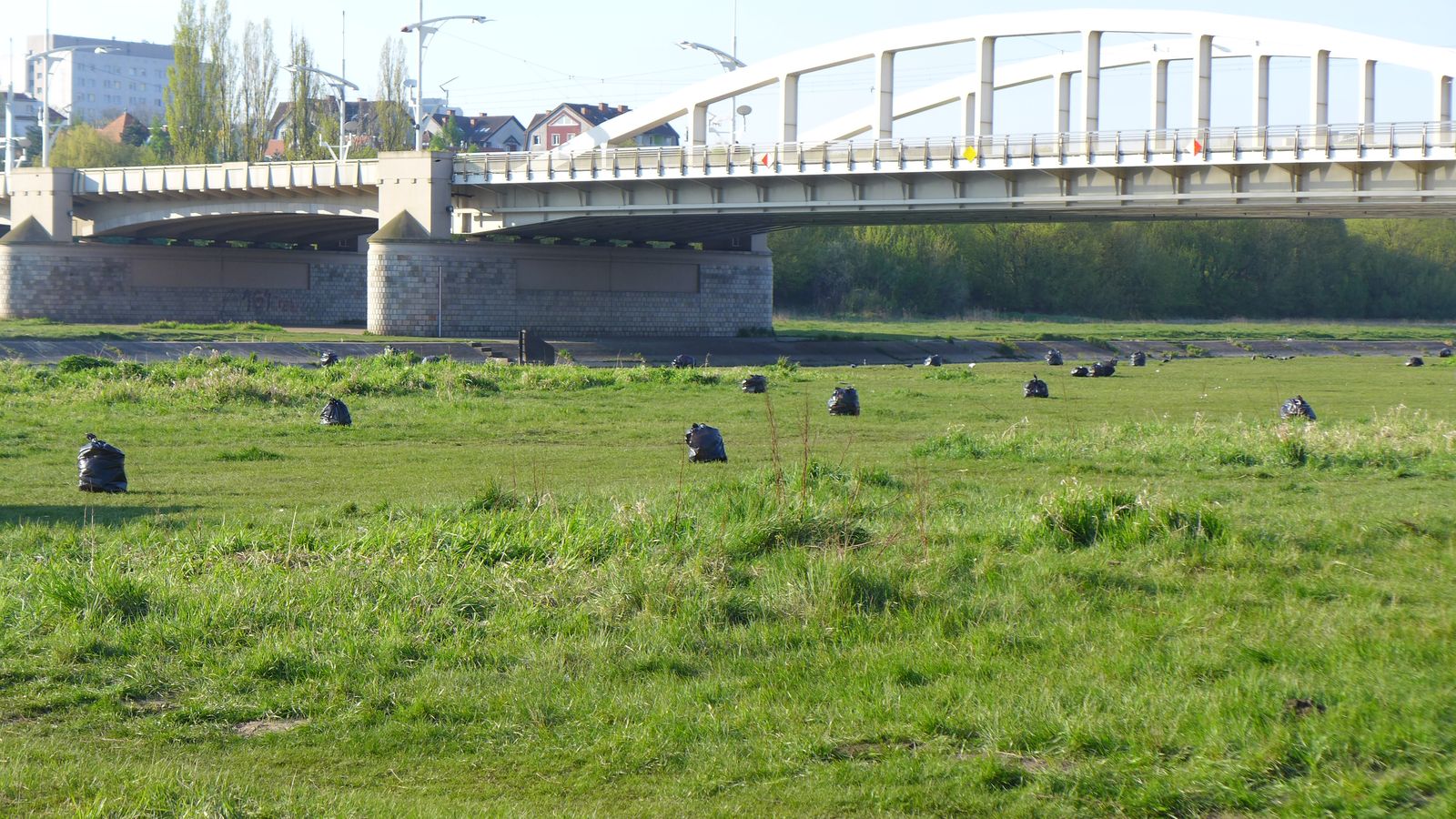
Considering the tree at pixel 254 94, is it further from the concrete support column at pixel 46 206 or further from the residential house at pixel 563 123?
the residential house at pixel 563 123

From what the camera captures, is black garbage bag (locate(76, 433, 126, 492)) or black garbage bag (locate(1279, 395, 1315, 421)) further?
black garbage bag (locate(1279, 395, 1315, 421))

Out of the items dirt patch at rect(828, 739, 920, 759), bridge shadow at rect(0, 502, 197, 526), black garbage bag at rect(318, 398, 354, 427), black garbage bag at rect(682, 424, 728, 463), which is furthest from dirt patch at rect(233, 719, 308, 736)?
black garbage bag at rect(318, 398, 354, 427)

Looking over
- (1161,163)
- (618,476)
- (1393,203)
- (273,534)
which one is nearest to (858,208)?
(1161,163)

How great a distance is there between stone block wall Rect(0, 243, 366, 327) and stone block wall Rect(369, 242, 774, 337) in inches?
680

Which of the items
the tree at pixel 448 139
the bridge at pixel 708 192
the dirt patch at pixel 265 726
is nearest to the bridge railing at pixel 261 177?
the bridge at pixel 708 192

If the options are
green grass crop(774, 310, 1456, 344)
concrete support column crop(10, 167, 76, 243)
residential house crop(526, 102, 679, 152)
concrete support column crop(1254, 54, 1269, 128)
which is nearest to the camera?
concrete support column crop(1254, 54, 1269, 128)

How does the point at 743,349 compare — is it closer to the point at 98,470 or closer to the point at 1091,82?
the point at 1091,82

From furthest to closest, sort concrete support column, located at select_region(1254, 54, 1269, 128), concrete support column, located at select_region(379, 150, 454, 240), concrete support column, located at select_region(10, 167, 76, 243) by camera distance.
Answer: concrete support column, located at select_region(10, 167, 76, 243), concrete support column, located at select_region(379, 150, 454, 240), concrete support column, located at select_region(1254, 54, 1269, 128)

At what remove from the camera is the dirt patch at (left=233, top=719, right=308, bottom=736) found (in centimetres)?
712

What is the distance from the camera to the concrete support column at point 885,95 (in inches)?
2426

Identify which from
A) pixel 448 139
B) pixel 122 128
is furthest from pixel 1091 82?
pixel 122 128

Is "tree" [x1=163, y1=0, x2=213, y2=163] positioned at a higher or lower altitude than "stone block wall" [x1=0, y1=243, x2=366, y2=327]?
higher

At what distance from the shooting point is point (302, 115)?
97375 millimetres

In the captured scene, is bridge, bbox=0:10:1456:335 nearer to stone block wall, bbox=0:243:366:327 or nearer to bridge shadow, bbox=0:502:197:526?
stone block wall, bbox=0:243:366:327
